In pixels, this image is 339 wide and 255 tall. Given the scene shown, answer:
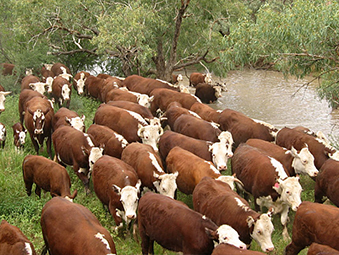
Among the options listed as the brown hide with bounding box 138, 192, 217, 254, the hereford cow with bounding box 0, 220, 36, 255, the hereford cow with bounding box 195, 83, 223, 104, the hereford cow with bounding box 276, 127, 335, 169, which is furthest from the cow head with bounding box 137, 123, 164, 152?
the hereford cow with bounding box 195, 83, 223, 104

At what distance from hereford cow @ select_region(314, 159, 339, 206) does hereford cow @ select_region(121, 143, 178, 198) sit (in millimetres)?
2822

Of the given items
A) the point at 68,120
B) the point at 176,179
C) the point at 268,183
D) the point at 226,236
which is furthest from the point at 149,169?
the point at 68,120

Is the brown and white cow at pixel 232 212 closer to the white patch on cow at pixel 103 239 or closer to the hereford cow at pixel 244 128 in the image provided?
the white patch on cow at pixel 103 239

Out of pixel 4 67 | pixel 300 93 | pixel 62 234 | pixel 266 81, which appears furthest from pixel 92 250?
pixel 266 81

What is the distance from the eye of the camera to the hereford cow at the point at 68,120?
1059 centimetres

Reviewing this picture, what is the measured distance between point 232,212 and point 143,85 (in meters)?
9.02

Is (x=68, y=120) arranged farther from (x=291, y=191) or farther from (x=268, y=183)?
(x=291, y=191)

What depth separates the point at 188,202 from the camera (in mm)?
8836

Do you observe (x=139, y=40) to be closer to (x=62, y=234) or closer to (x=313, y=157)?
(x=313, y=157)

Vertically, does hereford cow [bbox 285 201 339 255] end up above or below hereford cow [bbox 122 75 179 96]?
above

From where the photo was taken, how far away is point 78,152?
9.12m

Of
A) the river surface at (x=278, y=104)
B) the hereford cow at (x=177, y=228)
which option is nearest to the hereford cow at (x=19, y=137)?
the hereford cow at (x=177, y=228)

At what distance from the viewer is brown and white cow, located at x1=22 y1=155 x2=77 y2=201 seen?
792cm

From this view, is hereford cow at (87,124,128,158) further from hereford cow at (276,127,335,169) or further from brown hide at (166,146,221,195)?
hereford cow at (276,127,335,169)
